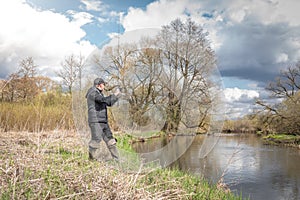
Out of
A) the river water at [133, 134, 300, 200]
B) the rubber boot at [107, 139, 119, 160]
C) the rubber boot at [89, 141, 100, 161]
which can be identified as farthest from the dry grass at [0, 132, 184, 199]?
the river water at [133, 134, 300, 200]

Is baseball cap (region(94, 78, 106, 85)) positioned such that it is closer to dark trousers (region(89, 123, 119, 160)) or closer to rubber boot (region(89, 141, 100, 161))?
dark trousers (region(89, 123, 119, 160))

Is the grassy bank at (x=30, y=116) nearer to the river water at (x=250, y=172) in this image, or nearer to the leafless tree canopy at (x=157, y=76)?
the river water at (x=250, y=172)

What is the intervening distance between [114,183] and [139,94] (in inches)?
98.6

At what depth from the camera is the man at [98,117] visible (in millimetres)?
5781

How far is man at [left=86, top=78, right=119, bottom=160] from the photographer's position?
19.0ft

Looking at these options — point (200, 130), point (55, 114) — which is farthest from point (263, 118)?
point (200, 130)

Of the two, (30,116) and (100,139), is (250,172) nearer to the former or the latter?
(100,139)

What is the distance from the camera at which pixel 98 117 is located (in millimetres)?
6016

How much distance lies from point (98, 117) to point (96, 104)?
0.26m

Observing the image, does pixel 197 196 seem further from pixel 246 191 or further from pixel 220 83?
pixel 246 191

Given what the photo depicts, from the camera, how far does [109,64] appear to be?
6023 mm

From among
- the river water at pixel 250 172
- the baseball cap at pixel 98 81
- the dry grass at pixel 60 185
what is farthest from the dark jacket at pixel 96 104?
the dry grass at pixel 60 185

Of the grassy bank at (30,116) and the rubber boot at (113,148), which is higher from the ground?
the grassy bank at (30,116)

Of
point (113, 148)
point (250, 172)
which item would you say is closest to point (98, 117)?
point (113, 148)
